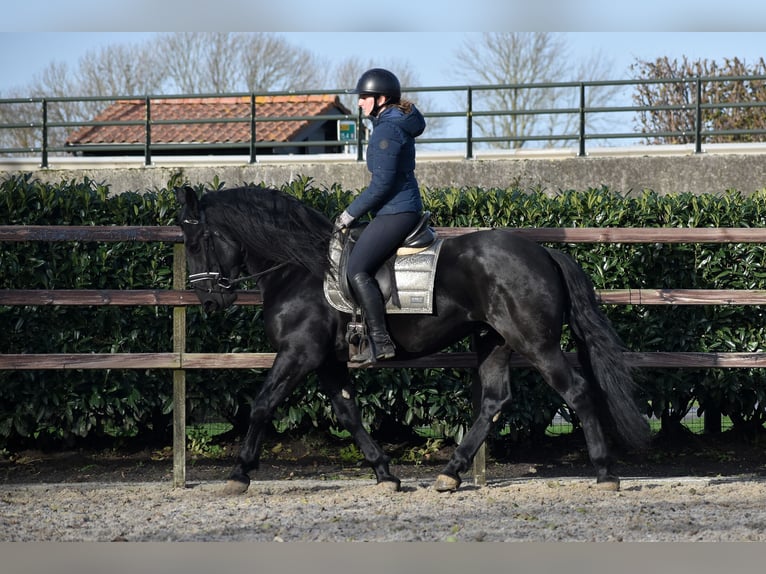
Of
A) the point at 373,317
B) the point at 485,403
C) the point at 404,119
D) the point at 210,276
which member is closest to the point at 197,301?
the point at 210,276

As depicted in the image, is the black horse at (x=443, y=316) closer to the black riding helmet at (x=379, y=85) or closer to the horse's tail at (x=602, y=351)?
the horse's tail at (x=602, y=351)

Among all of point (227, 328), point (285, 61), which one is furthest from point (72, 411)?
point (285, 61)

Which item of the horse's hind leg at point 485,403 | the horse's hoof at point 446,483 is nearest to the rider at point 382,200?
the horse's hind leg at point 485,403

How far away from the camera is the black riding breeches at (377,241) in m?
5.93

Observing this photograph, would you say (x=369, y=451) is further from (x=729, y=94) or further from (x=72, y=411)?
(x=729, y=94)

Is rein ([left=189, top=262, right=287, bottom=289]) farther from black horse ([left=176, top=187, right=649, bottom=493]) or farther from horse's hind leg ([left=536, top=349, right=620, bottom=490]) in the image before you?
horse's hind leg ([left=536, top=349, right=620, bottom=490])

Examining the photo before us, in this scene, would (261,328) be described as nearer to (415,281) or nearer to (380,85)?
(415,281)

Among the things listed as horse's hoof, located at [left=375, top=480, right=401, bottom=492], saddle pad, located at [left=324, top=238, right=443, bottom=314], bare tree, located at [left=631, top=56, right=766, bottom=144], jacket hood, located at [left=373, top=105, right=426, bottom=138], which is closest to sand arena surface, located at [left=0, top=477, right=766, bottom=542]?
horse's hoof, located at [left=375, top=480, right=401, bottom=492]

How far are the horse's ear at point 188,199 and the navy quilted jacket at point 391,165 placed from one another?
3.55ft

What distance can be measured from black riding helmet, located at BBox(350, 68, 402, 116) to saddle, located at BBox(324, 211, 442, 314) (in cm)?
80

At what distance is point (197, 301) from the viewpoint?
6.61 metres

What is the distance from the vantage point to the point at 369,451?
6.39 m

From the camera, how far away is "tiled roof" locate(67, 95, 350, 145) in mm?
23281

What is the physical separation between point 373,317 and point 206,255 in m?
1.27
